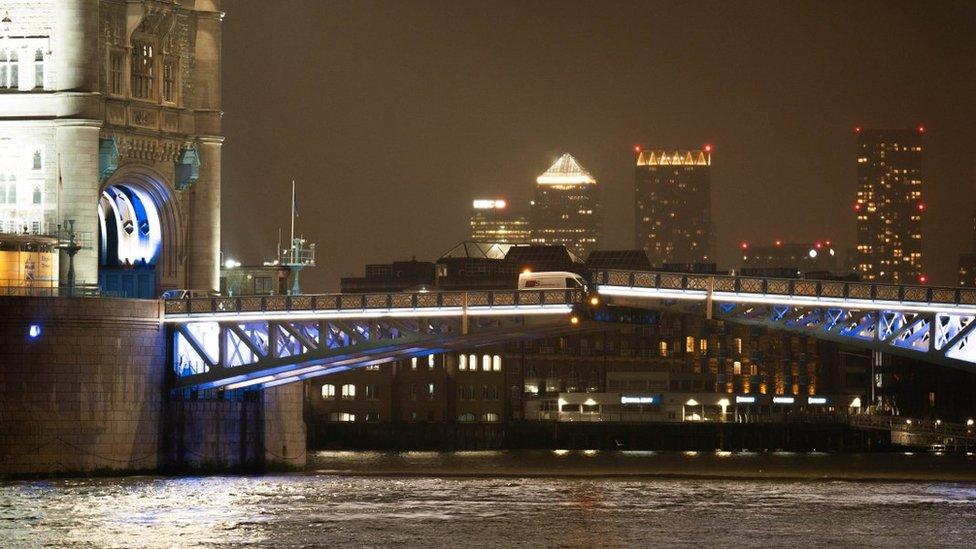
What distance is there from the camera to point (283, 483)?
10488cm

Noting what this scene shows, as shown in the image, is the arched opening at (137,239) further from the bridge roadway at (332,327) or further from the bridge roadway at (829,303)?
the bridge roadway at (829,303)

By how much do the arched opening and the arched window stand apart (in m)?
8.37

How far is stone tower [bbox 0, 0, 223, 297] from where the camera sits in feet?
352

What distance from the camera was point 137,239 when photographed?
380 ft

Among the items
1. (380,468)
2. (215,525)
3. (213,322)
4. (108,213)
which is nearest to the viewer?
(215,525)

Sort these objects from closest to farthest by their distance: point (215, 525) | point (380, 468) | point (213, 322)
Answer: point (215, 525)
point (213, 322)
point (380, 468)

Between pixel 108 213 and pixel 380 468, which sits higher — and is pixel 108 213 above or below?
above

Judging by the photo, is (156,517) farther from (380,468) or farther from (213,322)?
(380,468)

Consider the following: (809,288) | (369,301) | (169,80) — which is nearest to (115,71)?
(169,80)

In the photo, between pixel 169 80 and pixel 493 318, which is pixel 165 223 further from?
pixel 493 318

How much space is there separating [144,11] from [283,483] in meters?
24.8

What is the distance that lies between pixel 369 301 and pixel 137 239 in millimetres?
18383

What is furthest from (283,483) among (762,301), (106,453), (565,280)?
(762,301)

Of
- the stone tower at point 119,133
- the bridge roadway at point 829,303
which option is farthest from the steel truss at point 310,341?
the stone tower at point 119,133
